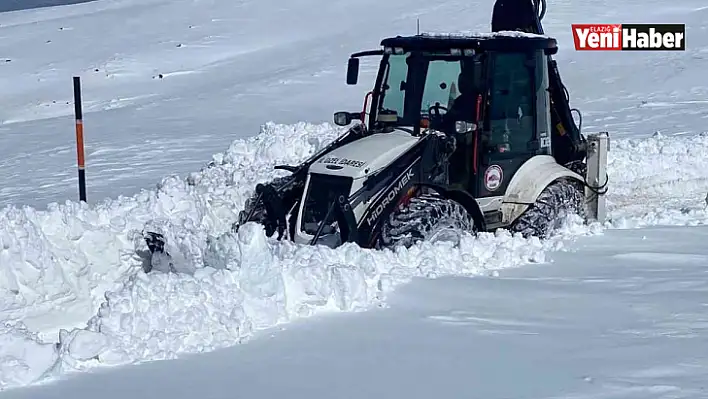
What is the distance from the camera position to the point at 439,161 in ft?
24.0

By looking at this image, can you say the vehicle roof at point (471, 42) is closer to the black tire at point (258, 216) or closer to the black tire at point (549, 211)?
the black tire at point (549, 211)

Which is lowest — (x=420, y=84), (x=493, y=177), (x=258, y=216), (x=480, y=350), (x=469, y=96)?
(x=480, y=350)

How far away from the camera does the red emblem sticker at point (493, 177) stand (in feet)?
25.2

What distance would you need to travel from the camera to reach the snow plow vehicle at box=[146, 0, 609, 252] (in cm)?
688

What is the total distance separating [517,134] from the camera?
791 centimetres

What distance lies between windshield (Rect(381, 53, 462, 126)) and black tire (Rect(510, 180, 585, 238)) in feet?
3.59

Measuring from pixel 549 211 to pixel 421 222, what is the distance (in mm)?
1505

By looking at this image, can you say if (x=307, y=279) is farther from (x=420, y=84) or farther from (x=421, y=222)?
(x=420, y=84)

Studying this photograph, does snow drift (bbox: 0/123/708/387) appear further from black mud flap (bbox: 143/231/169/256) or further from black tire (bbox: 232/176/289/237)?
black tire (bbox: 232/176/289/237)

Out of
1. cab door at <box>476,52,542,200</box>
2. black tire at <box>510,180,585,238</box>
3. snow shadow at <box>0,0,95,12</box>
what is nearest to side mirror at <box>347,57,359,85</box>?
→ cab door at <box>476,52,542,200</box>

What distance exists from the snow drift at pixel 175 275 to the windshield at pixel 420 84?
124 cm

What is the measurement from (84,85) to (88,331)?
18.6 metres

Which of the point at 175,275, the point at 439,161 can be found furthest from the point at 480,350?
the point at 439,161

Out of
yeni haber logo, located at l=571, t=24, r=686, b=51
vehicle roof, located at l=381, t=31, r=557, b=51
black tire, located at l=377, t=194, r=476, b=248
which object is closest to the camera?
black tire, located at l=377, t=194, r=476, b=248
